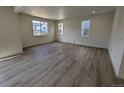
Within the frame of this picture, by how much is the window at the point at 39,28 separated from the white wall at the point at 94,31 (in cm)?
181

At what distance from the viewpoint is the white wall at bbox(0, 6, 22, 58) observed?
346 centimetres

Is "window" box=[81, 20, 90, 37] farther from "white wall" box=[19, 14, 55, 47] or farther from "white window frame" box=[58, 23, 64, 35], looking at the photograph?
"white wall" box=[19, 14, 55, 47]

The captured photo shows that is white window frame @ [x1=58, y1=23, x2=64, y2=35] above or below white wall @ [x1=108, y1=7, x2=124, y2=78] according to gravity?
above

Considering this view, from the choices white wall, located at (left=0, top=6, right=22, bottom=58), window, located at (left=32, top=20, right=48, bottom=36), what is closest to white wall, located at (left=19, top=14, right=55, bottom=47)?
window, located at (left=32, top=20, right=48, bottom=36)

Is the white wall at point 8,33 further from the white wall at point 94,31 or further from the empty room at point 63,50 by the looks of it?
the white wall at point 94,31

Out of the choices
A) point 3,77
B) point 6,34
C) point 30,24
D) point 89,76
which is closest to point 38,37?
point 30,24

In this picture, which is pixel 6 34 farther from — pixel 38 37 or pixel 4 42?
pixel 38 37

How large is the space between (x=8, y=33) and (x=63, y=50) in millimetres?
3007

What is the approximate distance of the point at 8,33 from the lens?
3.68 metres

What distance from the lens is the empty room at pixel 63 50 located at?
2.17m

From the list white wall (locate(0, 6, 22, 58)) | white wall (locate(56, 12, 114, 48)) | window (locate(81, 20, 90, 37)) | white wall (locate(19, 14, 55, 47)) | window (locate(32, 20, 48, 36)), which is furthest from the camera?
window (locate(32, 20, 48, 36))

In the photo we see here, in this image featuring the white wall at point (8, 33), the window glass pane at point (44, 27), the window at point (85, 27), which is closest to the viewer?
the white wall at point (8, 33)

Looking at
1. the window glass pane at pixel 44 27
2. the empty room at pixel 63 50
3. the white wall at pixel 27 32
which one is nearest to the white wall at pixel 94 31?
the empty room at pixel 63 50

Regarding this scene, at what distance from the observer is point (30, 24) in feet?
19.8
